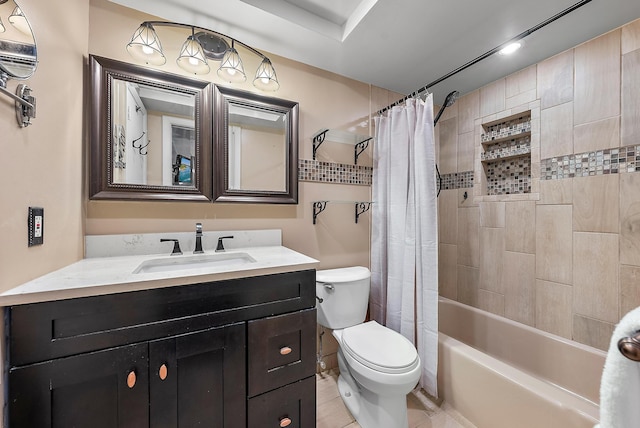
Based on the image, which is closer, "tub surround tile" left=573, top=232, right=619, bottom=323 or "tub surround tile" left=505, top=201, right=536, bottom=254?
"tub surround tile" left=573, top=232, right=619, bottom=323

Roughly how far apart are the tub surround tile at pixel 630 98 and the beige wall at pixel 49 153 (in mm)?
2757

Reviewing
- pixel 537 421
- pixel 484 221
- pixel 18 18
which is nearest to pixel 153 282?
pixel 18 18

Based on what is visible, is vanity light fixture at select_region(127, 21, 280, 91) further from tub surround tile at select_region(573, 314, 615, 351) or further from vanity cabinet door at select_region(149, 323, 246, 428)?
tub surround tile at select_region(573, 314, 615, 351)

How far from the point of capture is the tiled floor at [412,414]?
1406 mm

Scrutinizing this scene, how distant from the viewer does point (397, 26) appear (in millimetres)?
1392

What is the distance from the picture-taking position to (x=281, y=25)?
1.40 metres

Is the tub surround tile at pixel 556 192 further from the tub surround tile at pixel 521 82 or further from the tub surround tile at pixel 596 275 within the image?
the tub surround tile at pixel 521 82

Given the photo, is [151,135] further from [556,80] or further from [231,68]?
[556,80]

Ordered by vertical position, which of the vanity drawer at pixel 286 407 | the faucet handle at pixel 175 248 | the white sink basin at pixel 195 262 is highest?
the faucet handle at pixel 175 248

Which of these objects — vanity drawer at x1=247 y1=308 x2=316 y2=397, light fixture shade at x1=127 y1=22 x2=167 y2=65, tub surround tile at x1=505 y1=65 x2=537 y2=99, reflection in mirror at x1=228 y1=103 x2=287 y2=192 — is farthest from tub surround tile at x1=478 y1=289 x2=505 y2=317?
light fixture shade at x1=127 y1=22 x2=167 y2=65

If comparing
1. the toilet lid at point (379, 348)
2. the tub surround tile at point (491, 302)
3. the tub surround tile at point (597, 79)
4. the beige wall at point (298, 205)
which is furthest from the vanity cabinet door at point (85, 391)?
the tub surround tile at point (597, 79)

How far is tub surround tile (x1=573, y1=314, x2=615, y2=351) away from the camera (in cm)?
144

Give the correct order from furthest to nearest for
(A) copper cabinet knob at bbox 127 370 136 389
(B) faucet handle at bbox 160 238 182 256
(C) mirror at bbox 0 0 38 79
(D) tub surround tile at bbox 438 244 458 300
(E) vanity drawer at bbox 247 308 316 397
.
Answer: (D) tub surround tile at bbox 438 244 458 300 < (B) faucet handle at bbox 160 238 182 256 < (E) vanity drawer at bbox 247 308 316 397 < (A) copper cabinet knob at bbox 127 370 136 389 < (C) mirror at bbox 0 0 38 79

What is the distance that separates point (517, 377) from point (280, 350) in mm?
1224
